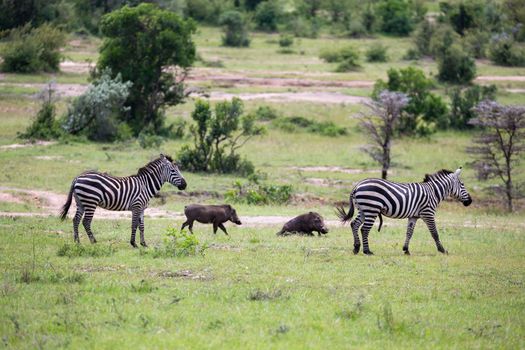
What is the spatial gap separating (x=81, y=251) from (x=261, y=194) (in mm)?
10923

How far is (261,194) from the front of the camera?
81.5 ft

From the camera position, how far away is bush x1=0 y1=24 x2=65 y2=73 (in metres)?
44.5

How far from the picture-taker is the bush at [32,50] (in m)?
44.5

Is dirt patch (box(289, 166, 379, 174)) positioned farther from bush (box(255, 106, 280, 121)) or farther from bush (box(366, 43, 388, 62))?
bush (box(366, 43, 388, 62))

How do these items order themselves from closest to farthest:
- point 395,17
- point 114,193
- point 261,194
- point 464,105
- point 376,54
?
point 114,193
point 261,194
point 464,105
point 376,54
point 395,17

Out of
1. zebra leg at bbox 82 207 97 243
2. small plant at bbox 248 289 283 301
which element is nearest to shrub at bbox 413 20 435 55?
zebra leg at bbox 82 207 97 243

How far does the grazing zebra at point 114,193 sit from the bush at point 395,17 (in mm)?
55772

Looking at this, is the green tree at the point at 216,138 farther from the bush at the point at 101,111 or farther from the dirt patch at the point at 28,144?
the dirt patch at the point at 28,144

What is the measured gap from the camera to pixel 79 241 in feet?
50.8

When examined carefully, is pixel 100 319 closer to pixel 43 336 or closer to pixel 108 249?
pixel 43 336

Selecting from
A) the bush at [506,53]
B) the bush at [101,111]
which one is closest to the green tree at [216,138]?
the bush at [101,111]

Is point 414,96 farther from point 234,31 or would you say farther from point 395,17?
point 395,17

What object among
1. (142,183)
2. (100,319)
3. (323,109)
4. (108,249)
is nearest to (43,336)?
(100,319)

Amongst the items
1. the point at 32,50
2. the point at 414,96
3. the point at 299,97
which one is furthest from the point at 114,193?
the point at 32,50
